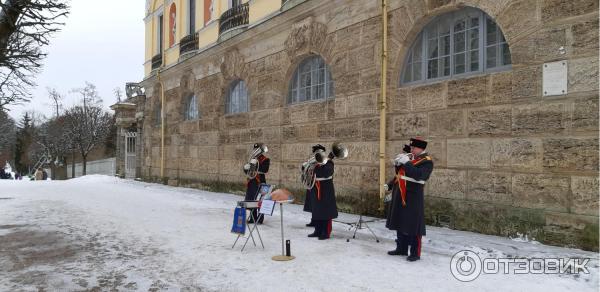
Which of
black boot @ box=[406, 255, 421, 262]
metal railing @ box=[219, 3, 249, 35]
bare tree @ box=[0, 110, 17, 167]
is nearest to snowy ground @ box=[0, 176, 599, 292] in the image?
black boot @ box=[406, 255, 421, 262]

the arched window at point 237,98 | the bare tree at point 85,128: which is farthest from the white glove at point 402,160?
the bare tree at point 85,128

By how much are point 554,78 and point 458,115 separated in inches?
68.7

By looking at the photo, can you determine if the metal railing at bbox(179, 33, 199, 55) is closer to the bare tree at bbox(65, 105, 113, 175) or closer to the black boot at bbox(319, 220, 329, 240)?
the black boot at bbox(319, 220, 329, 240)

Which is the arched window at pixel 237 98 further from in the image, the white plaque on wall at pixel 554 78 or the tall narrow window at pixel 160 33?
the white plaque on wall at pixel 554 78

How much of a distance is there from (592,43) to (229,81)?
11.5 meters

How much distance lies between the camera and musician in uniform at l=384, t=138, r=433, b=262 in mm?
5988

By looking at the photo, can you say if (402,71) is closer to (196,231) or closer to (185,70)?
(196,231)

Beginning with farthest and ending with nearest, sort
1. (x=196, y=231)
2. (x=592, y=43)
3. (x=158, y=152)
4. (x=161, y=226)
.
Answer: (x=158, y=152)
(x=161, y=226)
(x=196, y=231)
(x=592, y=43)

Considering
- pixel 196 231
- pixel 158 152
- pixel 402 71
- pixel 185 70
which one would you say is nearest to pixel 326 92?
pixel 402 71

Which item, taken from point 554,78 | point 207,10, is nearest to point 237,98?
point 207,10

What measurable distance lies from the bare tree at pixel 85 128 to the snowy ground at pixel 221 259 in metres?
34.6

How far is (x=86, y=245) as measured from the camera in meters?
7.14

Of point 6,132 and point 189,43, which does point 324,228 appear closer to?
point 189,43

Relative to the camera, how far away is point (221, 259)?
6184 mm
